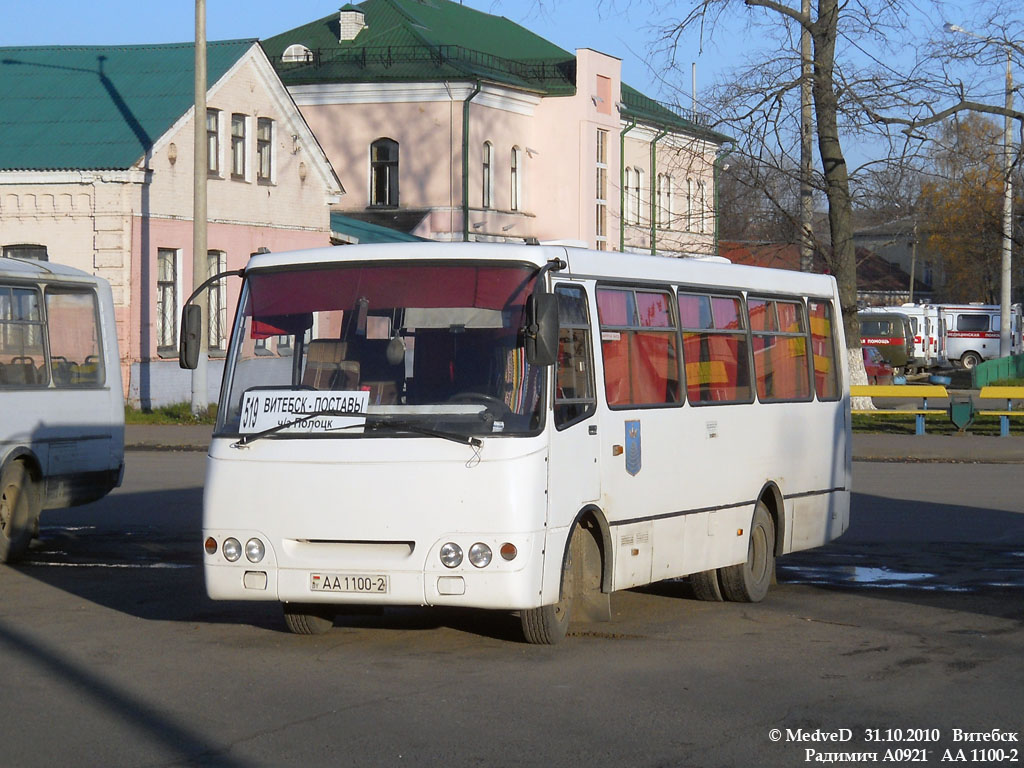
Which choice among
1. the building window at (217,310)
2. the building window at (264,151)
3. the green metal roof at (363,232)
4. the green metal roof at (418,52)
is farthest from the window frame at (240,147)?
the green metal roof at (418,52)

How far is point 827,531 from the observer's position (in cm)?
1261

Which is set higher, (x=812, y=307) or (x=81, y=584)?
(x=812, y=307)

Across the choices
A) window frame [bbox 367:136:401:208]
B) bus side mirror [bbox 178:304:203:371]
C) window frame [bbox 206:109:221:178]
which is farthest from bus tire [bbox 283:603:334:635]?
window frame [bbox 367:136:401:208]

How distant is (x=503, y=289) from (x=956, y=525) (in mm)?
8459

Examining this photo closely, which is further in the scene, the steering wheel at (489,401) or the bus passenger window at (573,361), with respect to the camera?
the bus passenger window at (573,361)

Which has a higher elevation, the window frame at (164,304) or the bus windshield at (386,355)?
the window frame at (164,304)

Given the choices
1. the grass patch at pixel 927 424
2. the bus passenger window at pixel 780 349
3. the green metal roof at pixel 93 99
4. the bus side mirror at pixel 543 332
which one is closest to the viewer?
the bus side mirror at pixel 543 332

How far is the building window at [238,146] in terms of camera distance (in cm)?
3559

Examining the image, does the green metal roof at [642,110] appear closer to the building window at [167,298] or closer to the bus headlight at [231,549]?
the building window at [167,298]

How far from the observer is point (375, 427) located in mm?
8672

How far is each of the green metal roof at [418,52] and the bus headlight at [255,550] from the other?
125 ft

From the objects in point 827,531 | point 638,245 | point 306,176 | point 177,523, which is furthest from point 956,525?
point 638,245

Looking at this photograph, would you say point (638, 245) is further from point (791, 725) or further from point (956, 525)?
point (791, 725)

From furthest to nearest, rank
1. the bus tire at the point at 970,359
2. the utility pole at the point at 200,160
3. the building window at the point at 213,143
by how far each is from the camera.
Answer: the bus tire at the point at 970,359, the building window at the point at 213,143, the utility pole at the point at 200,160
